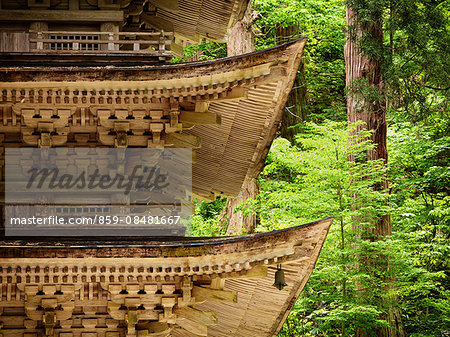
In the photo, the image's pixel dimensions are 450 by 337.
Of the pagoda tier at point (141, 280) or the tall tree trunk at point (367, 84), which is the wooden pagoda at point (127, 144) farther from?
the tall tree trunk at point (367, 84)

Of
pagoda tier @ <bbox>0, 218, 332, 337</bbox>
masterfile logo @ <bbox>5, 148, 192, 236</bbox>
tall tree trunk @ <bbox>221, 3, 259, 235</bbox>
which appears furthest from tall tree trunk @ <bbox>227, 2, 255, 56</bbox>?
pagoda tier @ <bbox>0, 218, 332, 337</bbox>

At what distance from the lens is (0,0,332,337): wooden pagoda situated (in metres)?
8.88

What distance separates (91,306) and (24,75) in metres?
3.40

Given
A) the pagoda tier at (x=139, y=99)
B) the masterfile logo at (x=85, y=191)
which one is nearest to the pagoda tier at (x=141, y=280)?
the masterfile logo at (x=85, y=191)

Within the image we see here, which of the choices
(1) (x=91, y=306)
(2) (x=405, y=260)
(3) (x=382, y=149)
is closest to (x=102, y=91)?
(1) (x=91, y=306)

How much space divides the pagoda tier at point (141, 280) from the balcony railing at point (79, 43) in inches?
116

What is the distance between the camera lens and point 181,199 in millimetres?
11469

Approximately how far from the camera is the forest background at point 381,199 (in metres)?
15.6

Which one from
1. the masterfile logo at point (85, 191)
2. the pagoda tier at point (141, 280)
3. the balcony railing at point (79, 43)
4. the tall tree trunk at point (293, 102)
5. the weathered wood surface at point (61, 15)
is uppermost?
the tall tree trunk at point (293, 102)

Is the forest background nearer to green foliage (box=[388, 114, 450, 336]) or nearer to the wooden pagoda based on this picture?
green foliage (box=[388, 114, 450, 336])

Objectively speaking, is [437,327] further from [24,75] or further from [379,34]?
[24,75]

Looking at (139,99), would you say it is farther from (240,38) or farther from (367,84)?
(240,38)

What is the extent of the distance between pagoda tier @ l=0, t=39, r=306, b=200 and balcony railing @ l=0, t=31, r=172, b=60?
36cm

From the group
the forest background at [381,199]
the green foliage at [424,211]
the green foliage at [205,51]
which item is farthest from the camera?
the green foliage at [205,51]
